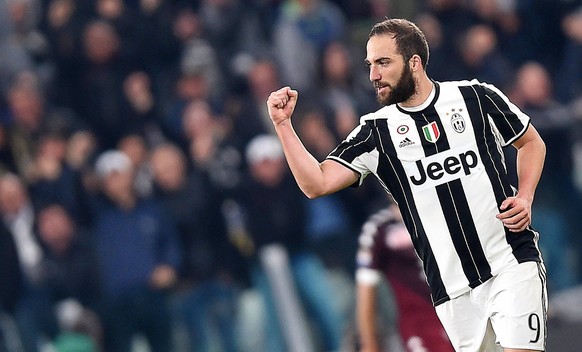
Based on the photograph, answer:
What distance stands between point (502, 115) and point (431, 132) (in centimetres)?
35

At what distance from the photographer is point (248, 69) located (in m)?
10.9

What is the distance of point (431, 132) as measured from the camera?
5.37 meters

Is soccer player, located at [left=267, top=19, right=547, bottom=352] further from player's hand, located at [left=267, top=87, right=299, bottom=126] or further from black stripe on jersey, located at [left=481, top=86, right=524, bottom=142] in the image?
player's hand, located at [left=267, top=87, right=299, bottom=126]

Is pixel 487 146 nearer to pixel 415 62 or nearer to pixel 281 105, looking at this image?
pixel 415 62

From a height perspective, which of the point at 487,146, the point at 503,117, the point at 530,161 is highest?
the point at 503,117

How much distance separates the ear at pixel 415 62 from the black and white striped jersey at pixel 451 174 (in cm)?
17

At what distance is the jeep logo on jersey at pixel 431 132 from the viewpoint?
5.36 meters

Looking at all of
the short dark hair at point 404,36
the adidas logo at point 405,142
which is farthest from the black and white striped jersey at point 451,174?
the short dark hair at point 404,36

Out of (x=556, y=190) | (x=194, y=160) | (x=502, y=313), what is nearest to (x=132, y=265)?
(x=194, y=160)

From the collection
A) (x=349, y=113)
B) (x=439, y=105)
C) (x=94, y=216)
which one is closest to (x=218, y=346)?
(x=94, y=216)

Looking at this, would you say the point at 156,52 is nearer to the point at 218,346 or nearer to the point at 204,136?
the point at 204,136

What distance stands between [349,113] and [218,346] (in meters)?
2.38

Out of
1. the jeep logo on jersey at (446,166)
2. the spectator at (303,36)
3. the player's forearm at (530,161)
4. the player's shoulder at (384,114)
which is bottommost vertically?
the player's forearm at (530,161)

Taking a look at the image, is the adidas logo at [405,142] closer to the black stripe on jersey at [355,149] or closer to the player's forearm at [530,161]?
the black stripe on jersey at [355,149]
